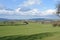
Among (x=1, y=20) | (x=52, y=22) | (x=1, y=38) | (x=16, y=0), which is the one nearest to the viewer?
(x=1, y=38)

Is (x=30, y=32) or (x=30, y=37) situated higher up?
(x=30, y=32)

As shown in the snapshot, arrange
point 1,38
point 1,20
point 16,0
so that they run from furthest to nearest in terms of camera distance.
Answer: point 16,0
point 1,20
point 1,38

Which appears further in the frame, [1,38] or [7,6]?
[7,6]

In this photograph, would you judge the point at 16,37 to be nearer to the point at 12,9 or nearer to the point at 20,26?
the point at 20,26

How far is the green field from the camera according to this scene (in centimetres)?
330

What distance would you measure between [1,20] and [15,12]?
18.7 inches

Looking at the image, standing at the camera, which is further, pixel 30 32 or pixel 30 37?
pixel 30 32

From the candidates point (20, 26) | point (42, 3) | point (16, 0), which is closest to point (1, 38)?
point (20, 26)

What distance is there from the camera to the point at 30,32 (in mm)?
3494

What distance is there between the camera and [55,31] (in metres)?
3.70

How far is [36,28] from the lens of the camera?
12.0 feet

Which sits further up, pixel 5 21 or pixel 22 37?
pixel 5 21

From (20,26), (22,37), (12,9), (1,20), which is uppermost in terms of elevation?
(12,9)

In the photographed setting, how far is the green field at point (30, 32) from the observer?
3.30 m
